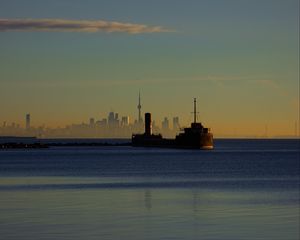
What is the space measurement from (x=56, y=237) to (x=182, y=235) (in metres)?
5.34

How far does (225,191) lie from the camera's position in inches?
2662

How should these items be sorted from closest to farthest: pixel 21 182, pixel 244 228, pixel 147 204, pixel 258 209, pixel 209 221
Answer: pixel 244 228, pixel 209 221, pixel 258 209, pixel 147 204, pixel 21 182

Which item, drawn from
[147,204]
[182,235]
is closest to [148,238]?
[182,235]

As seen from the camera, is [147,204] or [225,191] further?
[225,191]

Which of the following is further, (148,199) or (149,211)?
(148,199)

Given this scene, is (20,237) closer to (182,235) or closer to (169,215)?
(182,235)

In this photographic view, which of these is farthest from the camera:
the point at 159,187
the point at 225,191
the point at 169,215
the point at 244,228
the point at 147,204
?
the point at 159,187

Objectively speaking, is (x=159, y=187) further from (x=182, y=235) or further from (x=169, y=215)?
(x=182, y=235)

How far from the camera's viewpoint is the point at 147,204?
54531mm

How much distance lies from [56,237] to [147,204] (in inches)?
690

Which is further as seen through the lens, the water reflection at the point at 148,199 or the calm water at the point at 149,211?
the water reflection at the point at 148,199

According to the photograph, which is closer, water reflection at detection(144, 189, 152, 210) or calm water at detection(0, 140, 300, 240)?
calm water at detection(0, 140, 300, 240)

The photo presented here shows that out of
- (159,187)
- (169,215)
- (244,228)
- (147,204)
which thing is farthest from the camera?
(159,187)

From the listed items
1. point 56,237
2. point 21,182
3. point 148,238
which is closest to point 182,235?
point 148,238
